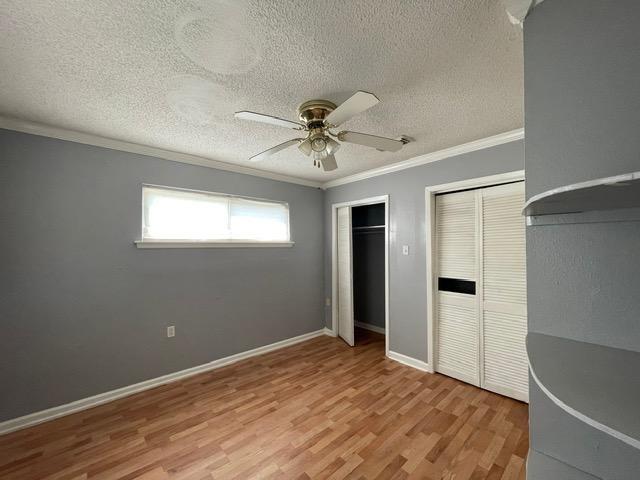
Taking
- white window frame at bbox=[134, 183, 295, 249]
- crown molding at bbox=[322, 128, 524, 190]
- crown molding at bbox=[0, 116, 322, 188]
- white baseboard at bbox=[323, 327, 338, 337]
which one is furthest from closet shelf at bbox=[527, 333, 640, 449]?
white baseboard at bbox=[323, 327, 338, 337]

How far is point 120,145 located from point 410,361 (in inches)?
153

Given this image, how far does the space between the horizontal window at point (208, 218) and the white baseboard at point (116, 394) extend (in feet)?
4.72

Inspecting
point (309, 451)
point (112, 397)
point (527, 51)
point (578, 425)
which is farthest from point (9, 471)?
point (527, 51)

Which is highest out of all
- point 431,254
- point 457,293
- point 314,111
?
point 314,111

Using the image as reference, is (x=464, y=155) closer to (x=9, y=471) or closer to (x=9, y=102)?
(x=9, y=102)

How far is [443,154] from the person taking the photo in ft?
9.38

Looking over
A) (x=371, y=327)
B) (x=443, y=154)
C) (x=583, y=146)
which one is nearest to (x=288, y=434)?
(x=583, y=146)

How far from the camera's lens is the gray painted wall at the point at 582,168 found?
0.73 meters


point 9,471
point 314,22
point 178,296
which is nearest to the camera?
point 314,22

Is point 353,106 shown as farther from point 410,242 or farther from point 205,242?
point 205,242

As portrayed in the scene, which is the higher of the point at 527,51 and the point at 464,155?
the point at 464,155

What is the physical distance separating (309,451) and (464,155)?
116 inches

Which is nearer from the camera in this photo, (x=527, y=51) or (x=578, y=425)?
(x=578, y=425)

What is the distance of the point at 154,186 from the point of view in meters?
2.82
